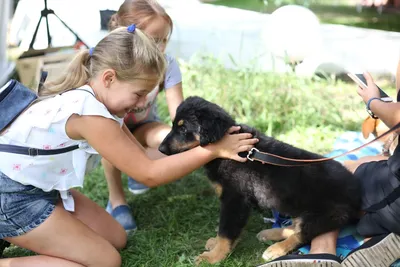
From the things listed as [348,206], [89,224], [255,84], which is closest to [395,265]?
[348,206]

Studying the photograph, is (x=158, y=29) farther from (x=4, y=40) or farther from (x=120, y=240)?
(x=4, y=40)

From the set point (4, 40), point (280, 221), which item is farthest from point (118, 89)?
point (4, 40)

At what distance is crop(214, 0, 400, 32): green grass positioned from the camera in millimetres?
8516

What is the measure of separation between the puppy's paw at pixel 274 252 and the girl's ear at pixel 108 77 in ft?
4.41

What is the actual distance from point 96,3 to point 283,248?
12.1 feet

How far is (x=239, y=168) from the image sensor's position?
3047mm

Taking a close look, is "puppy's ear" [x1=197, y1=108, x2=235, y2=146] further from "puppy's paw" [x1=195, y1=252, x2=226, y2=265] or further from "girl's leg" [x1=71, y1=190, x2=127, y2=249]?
"girl's leg" [x1=71, y1=190, x2=127, y2=249]

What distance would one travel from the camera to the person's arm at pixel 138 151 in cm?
268

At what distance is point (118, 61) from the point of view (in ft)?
8.93

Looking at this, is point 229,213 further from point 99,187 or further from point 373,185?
point 99,187

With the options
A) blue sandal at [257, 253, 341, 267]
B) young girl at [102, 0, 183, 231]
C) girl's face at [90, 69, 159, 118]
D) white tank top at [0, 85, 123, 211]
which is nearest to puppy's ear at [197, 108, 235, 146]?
girl's face at [90, 69, 159, 118]

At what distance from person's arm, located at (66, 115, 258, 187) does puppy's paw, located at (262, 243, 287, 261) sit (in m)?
0.57

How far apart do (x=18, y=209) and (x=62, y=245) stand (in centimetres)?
31

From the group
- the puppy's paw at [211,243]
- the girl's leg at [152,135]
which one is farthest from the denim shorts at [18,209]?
the girl's leg at [152,135]
